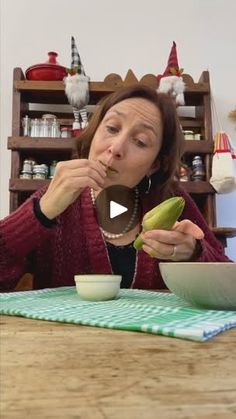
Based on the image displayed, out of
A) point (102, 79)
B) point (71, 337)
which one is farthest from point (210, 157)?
point (71, 337)

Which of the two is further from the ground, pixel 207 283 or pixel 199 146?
pixel 199 146

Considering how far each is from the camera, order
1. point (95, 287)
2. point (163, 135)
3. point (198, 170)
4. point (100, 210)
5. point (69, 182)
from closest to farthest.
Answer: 1. point (95, 287)
2. point (69, 182)
3. point (100, 210)
4. point (163, 135)
5. point (198, 170)

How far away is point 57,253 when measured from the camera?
1.16m

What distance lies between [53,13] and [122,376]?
2717 millimetres

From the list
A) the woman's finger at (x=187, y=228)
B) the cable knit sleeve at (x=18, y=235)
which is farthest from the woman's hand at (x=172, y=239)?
the cable knit sleeve at (x=18, y=235)

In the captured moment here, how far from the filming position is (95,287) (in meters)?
0.66

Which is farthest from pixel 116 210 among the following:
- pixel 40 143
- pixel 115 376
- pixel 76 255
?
pixel 40 143

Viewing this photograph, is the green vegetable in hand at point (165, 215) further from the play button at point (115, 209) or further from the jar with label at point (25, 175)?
the jar with label at point (25, 175)

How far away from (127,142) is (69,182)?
0.34 metres

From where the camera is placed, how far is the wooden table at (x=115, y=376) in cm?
22

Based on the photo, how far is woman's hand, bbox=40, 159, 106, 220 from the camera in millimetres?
872

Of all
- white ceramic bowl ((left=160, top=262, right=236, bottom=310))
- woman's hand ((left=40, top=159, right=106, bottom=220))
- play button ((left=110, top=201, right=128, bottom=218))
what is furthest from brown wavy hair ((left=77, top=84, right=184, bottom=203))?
white ceramic bowl ((left=160, top=262, right=236, bottom=310))

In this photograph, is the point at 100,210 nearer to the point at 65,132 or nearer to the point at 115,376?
the point at 115,376

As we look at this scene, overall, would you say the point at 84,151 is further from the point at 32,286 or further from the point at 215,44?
the point at 215,44
